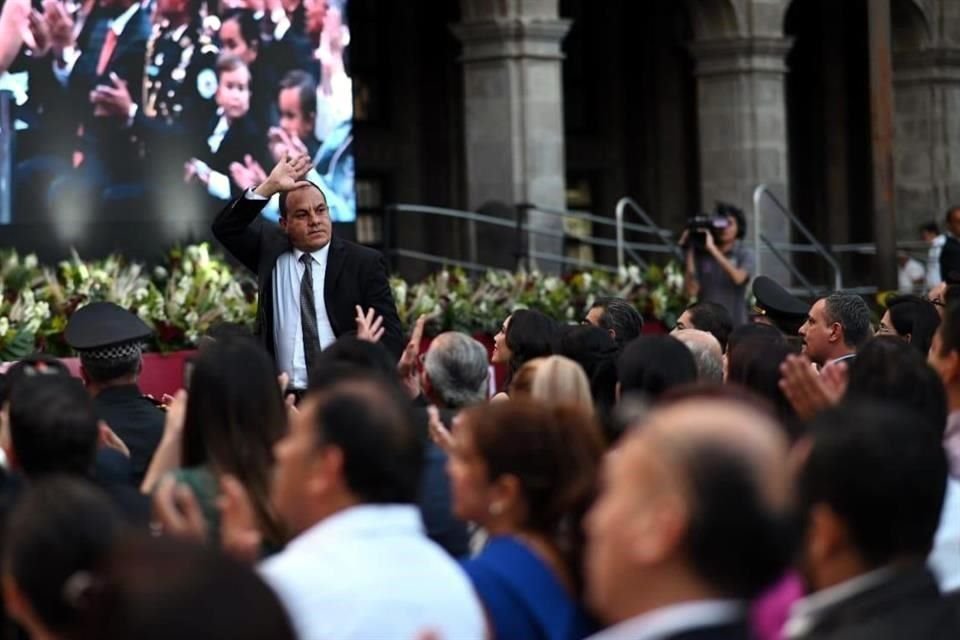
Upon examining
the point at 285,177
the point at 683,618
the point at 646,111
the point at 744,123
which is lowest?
the point at 683,618

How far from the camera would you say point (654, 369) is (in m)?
6.25

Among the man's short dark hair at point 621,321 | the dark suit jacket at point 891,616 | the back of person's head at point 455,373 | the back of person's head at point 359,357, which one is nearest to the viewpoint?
the dark suit jacket at point 891,616

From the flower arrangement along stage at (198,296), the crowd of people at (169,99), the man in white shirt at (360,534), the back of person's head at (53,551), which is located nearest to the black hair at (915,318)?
the flower arrangement along stage at (198,296)

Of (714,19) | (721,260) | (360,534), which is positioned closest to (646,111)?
(714,19)

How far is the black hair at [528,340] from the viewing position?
26.2ft

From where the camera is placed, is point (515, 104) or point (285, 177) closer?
point (285, 177)

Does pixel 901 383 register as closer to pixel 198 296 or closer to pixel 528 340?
pixel 528 340

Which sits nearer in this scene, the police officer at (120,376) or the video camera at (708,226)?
the police officer at (120,376)

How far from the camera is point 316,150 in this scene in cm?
1781

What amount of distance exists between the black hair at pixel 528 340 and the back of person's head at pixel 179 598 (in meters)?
4.88

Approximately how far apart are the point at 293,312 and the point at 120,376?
65.9 inches

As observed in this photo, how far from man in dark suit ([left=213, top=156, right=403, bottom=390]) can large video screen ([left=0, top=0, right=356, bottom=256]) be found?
297 inches

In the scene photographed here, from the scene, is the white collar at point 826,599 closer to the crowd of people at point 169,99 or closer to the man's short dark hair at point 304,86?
the crowd of people at point 169,99

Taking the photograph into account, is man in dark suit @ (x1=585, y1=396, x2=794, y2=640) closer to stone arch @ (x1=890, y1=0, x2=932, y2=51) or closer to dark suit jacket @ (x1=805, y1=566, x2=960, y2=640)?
dark suit jacket @ (x1=805, y1=566, x2=960, y2=640)
